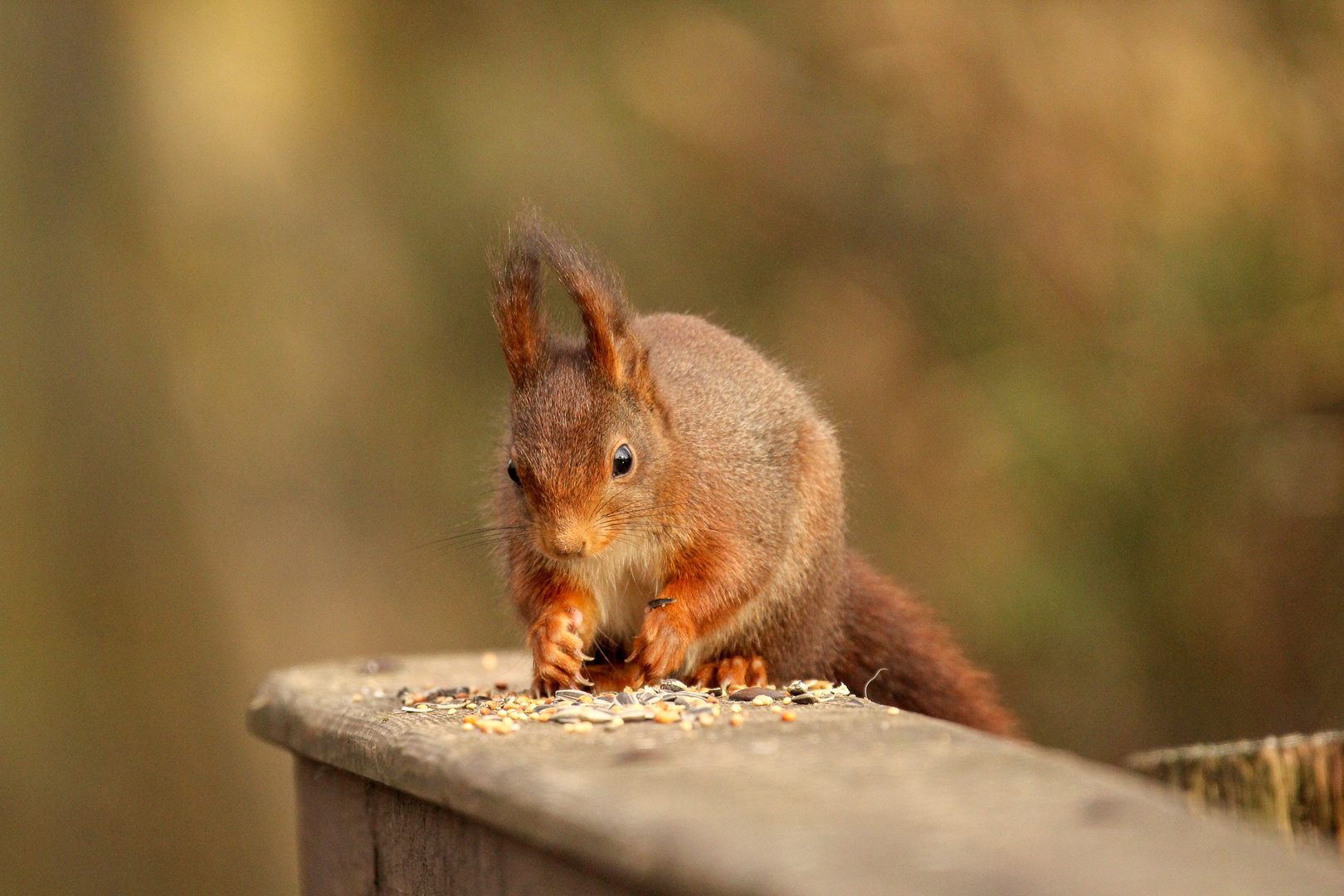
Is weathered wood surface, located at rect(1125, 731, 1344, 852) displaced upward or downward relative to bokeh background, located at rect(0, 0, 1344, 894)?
downward

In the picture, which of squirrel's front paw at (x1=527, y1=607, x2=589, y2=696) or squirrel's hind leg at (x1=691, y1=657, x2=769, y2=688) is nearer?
squirrel's front paw at (x1=527, y1=607, x2=589, y2=696)

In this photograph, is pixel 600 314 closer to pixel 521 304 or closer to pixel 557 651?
pixel 521 304

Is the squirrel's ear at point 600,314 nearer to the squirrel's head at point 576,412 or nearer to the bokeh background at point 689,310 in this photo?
the squirrel's head at point 576,412

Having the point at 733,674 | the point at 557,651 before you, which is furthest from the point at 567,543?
the point at 733,674

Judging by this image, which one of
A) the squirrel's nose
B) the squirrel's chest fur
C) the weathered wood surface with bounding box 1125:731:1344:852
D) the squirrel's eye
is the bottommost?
the weathered wood surface with bounding box 1125:731:1344:852

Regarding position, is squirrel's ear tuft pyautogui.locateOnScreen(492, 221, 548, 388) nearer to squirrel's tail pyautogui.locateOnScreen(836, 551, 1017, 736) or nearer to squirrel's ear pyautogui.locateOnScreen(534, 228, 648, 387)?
squirrel's ear pyautogui.locateOnScreen(534, 228, 648, 387)

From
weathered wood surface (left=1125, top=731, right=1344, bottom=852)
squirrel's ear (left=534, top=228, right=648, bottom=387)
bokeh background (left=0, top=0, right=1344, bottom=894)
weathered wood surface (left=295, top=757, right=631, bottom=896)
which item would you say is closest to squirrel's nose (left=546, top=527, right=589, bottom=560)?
squirrel's ear (left=534, top=228, right=648, bottom=387)

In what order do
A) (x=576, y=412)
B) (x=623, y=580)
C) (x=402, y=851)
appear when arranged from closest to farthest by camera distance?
(x=402, y=851)
(x=576, y=412)
(x=623, y=580)
